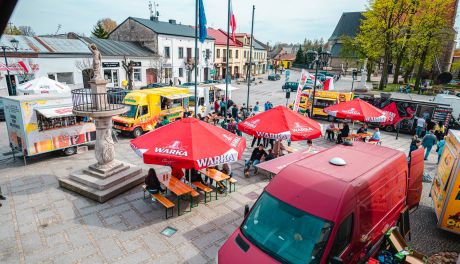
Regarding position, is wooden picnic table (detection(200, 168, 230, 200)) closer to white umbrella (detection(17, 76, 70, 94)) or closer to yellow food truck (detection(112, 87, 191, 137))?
yellow food truck (detection(112, 87, 191, 137))

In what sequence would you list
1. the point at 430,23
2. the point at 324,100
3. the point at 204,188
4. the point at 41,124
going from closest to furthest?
the point at 204,188
the point at 41,124
the point at 324,100
the point at 430,23

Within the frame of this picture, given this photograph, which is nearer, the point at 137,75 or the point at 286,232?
the point at 286,232

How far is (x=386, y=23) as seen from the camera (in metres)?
32.1

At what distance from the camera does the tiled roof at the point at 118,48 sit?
32.9 metres

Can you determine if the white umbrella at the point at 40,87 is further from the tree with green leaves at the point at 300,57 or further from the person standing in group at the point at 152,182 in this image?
the tree with green leaves at the point at 300,57

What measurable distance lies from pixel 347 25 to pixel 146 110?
8580 centimetres

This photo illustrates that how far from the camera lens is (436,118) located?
61.7 ft

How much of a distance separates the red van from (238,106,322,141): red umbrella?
3.69 m

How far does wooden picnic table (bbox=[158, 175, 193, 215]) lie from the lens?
8.34 metres

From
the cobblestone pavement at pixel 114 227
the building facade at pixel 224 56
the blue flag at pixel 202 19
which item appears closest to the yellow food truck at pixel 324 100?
the blue flag at pixel 202 19

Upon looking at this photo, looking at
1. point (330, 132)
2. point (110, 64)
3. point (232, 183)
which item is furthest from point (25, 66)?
point (330, 132)

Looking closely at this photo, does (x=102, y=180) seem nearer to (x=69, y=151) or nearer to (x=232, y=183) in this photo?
(x=232, y=183)

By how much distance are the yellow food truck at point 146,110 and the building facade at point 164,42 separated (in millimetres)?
18148

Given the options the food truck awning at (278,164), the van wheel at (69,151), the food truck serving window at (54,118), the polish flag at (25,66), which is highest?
the polish flag at (25,66)
